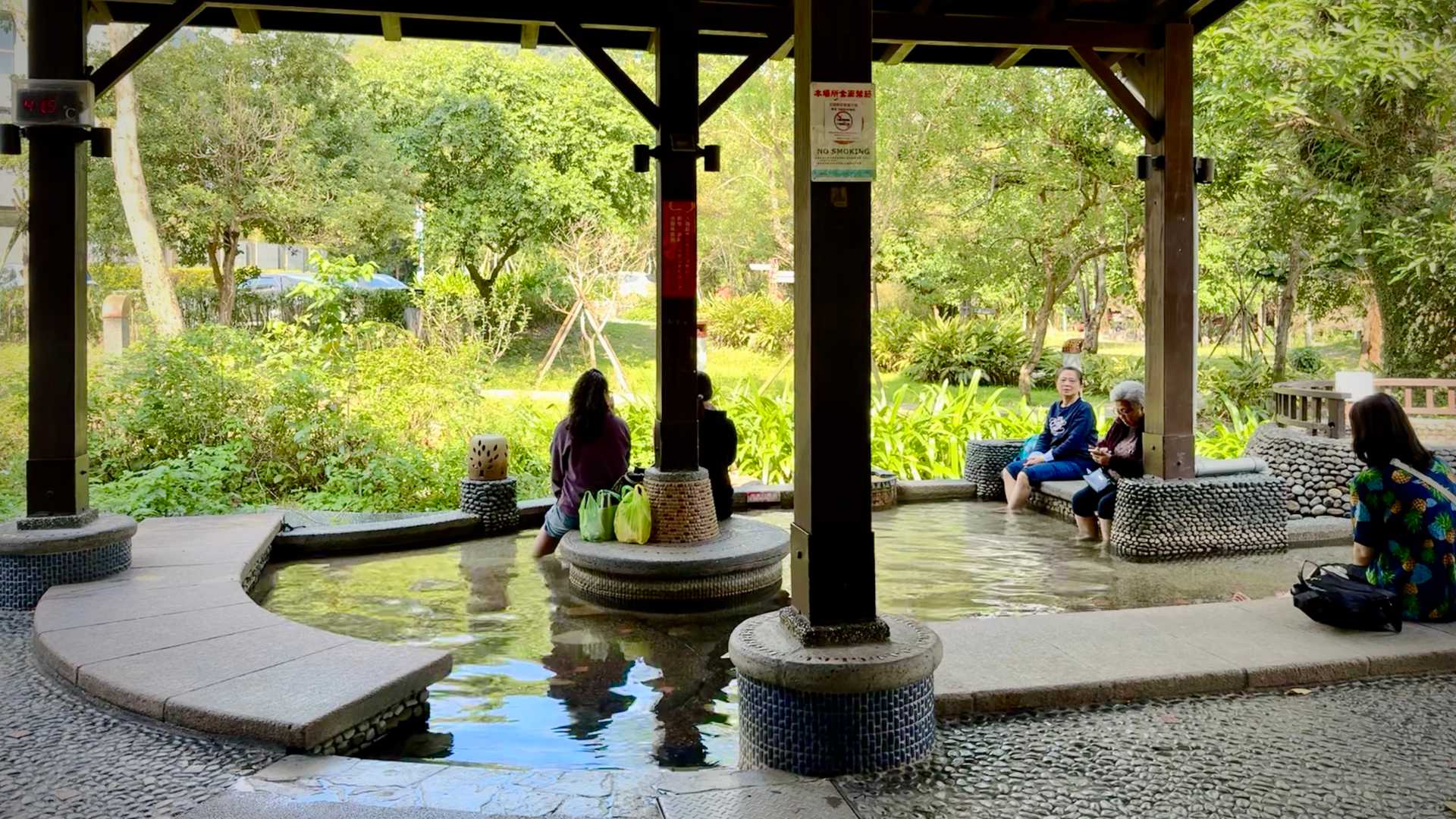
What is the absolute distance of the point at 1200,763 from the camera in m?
3.60

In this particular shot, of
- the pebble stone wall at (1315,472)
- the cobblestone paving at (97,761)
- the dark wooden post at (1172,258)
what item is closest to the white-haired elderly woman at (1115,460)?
the dark wooden post at (1172,258)

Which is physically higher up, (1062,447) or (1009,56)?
(1009,56)

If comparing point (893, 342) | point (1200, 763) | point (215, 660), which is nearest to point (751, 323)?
point (893, 342)

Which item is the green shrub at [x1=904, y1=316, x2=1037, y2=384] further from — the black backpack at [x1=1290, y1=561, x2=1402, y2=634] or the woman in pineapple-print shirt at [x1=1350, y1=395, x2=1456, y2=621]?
the black backpack at [x1=1290, y1=561, x2=1402, y2=634]

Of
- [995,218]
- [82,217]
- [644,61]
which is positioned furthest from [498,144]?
[82,217]

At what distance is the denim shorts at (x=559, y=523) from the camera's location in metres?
7.29

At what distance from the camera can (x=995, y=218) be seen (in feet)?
57.2

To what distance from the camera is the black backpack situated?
15.7 feet

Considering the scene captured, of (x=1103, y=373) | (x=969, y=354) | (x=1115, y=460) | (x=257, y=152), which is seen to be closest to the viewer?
(x=1115, y=460)

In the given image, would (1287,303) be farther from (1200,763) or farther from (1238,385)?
(1200,763)

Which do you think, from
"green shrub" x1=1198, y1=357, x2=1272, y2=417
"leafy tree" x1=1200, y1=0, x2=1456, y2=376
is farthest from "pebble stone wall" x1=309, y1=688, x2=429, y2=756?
"green shrub" x1=1198, y1=357, x2=1272, y2=417

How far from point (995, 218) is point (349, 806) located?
1573 centimetres

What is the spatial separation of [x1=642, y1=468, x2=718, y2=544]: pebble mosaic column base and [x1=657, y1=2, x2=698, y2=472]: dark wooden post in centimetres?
12

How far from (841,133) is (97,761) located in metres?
3.26
